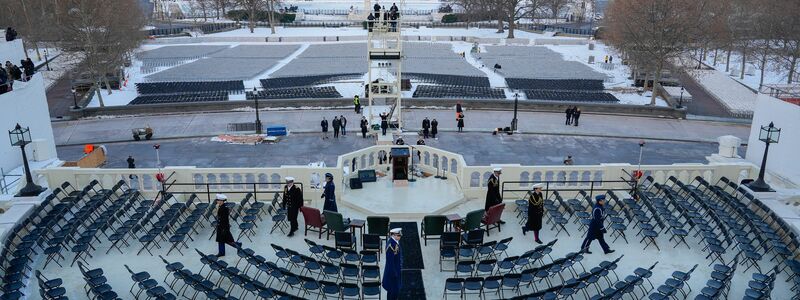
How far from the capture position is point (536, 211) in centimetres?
1605

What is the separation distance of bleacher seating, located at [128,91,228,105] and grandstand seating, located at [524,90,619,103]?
21272 millimetres

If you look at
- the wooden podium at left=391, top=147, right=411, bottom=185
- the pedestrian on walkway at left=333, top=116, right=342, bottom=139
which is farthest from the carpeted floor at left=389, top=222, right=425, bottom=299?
the pedestrian on walkway at left=333, top=116, right=342, bottom=139

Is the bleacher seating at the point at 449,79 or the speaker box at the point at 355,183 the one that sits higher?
the speaker box at the point at 355,183

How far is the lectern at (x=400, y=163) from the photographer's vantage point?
19844mm

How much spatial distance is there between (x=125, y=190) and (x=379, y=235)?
866 cm

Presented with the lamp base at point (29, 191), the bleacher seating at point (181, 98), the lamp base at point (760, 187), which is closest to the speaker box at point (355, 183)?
the lamp base at point (29, 191)

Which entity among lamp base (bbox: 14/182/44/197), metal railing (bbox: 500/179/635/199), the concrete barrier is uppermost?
lamp base (bbox: 14/182/44/197)

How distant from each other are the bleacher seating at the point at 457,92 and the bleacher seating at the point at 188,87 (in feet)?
43.7

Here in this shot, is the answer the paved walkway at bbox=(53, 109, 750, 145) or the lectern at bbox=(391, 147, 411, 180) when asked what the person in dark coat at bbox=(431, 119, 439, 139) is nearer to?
the paved walkway at bbox=(53, 109, 750, 145)

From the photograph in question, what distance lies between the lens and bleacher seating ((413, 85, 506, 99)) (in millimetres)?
42000

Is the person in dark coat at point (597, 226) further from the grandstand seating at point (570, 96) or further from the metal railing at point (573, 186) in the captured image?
the grandstand seating at point (570, 96)

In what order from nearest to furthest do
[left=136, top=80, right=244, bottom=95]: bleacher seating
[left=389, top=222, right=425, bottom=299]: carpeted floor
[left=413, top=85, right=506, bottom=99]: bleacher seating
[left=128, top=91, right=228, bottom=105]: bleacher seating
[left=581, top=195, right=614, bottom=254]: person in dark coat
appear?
[left=389, top=222, right=425, bottom=299]: carpeted floor, [left=581, top=195, right=614, bottom=254]: person in dark coat, [left=128, top=91, right=228, bottom=105]: bleacher seating, [left=413, top=85, right=506, bottom=99]: bleacher seating, [left=136, top=80, right=244, bottom=95]: bleacher seating

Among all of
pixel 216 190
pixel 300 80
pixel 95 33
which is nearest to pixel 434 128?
pixel 216 190

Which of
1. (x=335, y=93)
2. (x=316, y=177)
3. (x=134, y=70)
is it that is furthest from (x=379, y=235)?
(x=134, y=70)
